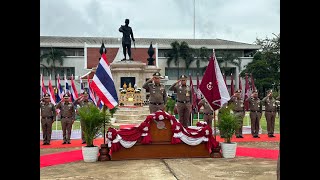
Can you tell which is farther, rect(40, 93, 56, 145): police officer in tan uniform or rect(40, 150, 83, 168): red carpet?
rect(40, 93, 56, 145): police officer in tan uniform

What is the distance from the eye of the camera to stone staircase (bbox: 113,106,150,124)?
17.2 metres

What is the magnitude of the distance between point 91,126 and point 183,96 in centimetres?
290

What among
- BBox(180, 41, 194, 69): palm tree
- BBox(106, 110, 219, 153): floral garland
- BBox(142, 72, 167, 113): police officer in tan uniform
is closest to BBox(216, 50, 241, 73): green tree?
BBox(180, 41, 194, 69): palm tree

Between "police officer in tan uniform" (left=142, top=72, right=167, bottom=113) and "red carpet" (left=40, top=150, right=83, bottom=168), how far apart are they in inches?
82.6

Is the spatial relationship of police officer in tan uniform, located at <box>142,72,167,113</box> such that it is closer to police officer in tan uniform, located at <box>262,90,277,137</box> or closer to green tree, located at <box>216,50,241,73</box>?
police officer in tan uniform, located at <box>262,90,277,137</box>

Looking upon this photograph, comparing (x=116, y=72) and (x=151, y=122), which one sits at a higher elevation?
(x=116, y=72)

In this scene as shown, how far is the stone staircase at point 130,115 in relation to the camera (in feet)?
56.3

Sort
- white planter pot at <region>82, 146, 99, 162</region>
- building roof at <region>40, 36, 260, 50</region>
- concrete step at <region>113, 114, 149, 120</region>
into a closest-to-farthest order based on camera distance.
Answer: white planter pot at <region>82, 146, 99, 162</region> → concrete step at <region>113, 114, 149, 120</region> → building roof at <region>40, 36, 260, 50</region>
